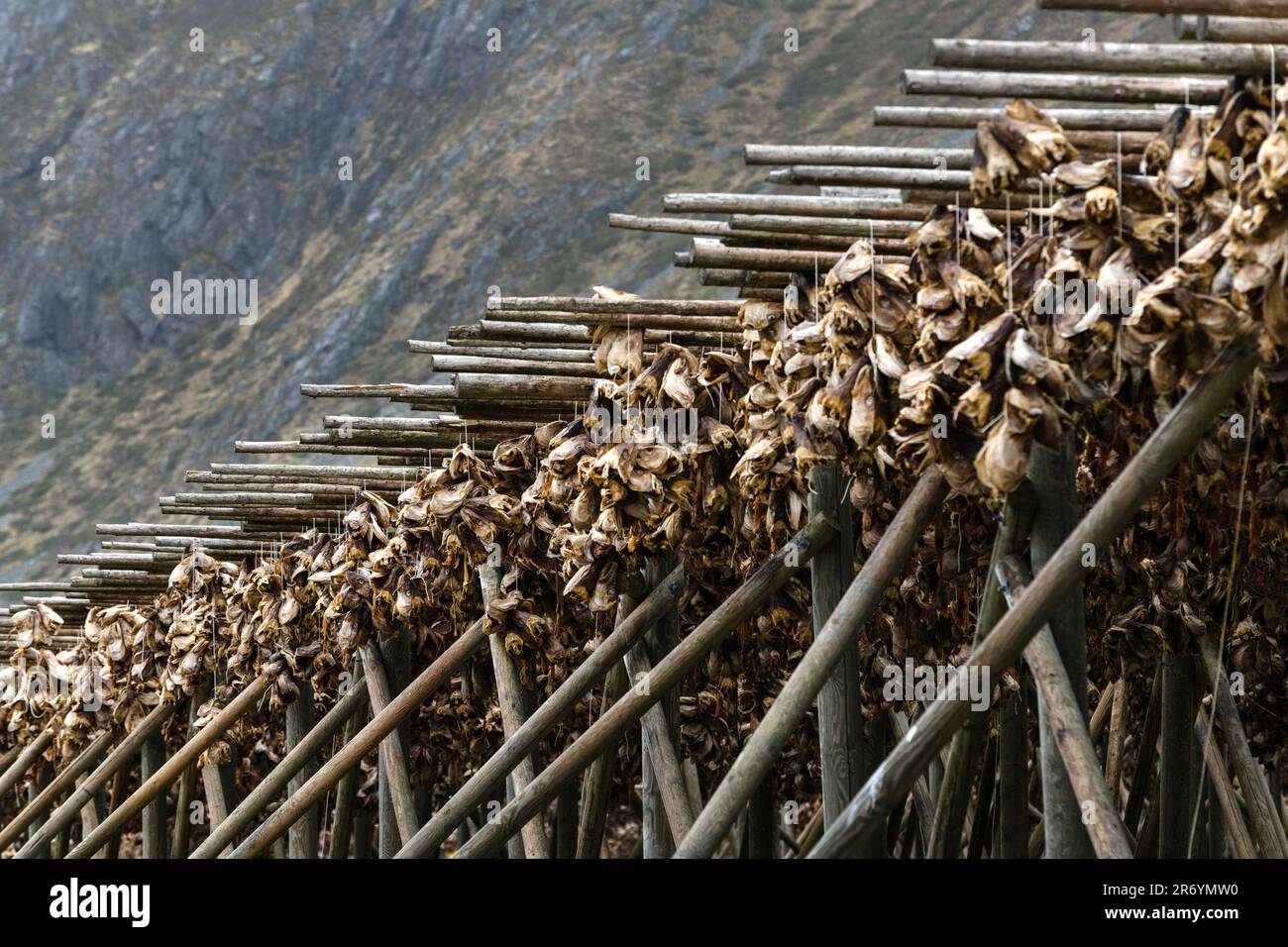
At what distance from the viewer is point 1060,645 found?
6.55 m

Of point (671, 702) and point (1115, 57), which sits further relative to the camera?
point (671, 702)

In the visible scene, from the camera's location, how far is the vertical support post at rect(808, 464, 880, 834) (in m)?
8.02

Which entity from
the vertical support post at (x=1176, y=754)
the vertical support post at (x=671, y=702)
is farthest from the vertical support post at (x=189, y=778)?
the vertical support post at (x=1176, y=754)

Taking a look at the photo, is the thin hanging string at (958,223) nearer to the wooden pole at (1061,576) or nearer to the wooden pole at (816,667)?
the wooden pole at (816,667)

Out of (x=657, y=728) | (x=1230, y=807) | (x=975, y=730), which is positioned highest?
(x=975, y=730)

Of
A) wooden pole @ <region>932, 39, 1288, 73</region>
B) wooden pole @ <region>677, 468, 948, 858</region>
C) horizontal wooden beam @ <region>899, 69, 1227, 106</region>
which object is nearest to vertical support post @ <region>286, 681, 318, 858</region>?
wooden pole @ <region>677, 468, 948, 858</region>

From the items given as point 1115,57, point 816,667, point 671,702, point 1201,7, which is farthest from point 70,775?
point 1201,7

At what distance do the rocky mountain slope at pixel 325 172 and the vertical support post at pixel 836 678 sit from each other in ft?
143

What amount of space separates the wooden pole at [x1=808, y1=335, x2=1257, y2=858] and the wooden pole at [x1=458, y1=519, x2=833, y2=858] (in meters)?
1.48

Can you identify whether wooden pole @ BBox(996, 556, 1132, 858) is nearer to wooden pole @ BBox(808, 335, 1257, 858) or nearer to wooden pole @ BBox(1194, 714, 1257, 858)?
wooden pole @ BBox(808, 335, 1257, 858)

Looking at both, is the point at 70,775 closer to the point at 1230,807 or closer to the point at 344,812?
the point at 344,812

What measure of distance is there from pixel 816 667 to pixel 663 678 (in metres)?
1.12

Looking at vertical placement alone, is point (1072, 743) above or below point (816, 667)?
below
